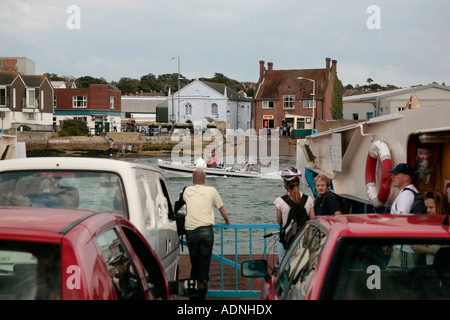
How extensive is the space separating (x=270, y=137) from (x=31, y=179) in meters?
72.9

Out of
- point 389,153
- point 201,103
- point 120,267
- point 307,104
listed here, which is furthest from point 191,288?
point 201,103

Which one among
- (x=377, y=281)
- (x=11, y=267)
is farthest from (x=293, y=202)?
(x=11, y=267)

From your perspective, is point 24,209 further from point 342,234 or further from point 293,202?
point 293,202

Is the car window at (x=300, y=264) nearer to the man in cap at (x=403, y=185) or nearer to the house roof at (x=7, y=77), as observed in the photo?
the man in cap at (x=403, y=185)

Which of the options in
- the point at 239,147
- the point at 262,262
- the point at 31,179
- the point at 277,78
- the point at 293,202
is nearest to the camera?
the point at 262,262

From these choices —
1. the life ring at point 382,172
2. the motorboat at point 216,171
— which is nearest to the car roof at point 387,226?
the life ring at point 382,172

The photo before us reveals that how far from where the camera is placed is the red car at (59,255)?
274 centimetres

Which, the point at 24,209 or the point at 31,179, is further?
the point at 31,179

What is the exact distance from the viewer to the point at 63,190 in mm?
5641

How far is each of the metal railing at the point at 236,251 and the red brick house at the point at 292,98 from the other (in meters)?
65.3

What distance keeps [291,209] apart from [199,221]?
1.21 m

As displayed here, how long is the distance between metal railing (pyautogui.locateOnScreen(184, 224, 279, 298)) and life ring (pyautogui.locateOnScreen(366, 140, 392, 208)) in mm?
1828

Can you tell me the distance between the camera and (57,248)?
276 centimetres

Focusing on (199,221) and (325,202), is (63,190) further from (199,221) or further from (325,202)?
(325,202)
